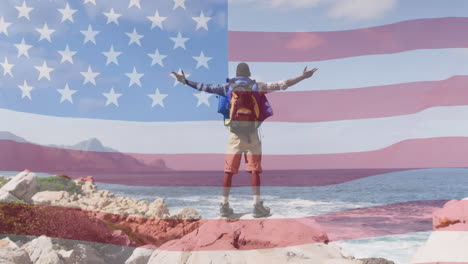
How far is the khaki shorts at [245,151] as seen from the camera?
6984 mm

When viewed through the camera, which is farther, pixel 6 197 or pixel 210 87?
pixel 6 197

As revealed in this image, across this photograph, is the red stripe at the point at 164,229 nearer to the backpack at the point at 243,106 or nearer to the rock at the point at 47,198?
the backpack at the point at 243,106

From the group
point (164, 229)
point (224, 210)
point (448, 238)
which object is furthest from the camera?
point (164, 229)

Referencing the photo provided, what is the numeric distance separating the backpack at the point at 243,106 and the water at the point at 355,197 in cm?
426

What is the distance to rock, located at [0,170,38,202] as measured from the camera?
12164mm

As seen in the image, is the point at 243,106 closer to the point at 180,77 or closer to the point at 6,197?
the point at 180,77

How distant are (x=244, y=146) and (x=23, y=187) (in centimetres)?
847

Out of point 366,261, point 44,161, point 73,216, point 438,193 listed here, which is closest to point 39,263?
point 44,161

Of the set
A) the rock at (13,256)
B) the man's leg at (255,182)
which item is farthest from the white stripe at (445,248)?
the rock at (13,256)

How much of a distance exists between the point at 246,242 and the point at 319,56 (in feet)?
11.1

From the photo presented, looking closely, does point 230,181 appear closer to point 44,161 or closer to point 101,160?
point 101,160

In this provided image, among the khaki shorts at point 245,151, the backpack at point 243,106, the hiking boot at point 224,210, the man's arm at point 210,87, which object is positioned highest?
the man's arm at point 210,87

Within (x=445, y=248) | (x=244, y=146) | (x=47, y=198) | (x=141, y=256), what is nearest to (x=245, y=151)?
(x=244, y=146)

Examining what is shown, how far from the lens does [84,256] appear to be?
26.6 feet
